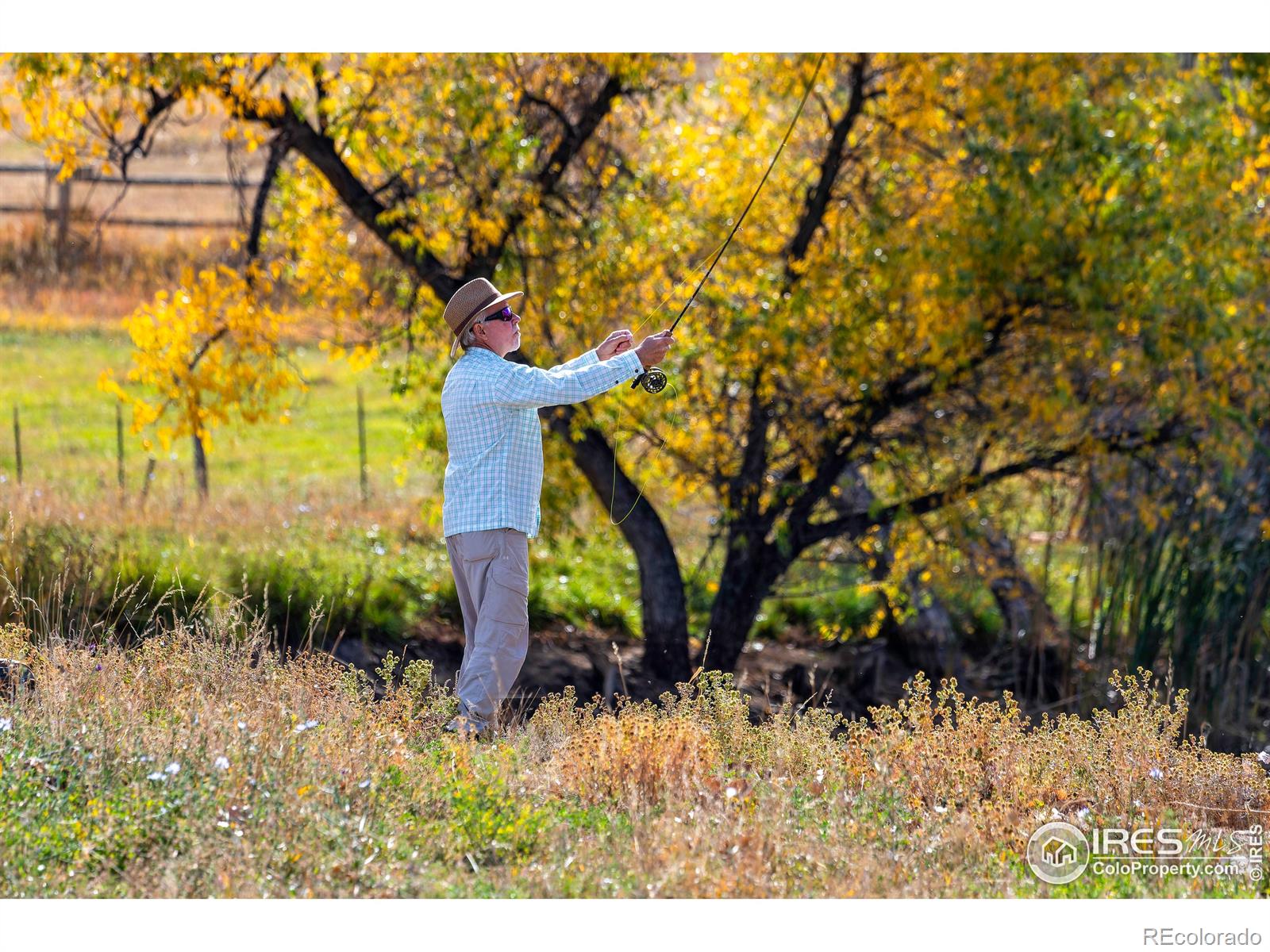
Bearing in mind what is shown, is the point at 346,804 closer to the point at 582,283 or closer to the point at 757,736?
the point at 757,736

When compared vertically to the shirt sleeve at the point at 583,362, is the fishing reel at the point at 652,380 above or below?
below

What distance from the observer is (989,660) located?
10.6 metres

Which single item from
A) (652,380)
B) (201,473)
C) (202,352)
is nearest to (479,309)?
(652,380)

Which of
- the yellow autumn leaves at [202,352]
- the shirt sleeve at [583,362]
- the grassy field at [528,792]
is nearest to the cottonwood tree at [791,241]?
the yellow autumn leaves at [202,352]

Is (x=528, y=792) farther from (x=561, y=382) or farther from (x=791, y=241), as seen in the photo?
(x=791, y=241)

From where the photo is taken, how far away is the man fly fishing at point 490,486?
496 cm

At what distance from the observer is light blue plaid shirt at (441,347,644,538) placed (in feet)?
16.0

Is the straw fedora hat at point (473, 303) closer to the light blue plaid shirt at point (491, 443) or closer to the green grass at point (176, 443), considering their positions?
the light blue plaid shirt at point (491, 443)

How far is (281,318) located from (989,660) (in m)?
5.80

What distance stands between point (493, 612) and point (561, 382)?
2.89 ft

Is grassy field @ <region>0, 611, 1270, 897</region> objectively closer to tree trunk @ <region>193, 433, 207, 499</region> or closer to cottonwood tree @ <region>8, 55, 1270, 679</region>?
cottonwood tree @ <region>8, 55, 1270, 679</region>

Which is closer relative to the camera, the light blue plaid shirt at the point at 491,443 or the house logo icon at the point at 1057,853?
the house logo icon at the point at 1057,853

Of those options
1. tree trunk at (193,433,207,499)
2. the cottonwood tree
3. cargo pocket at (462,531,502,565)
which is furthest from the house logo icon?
tree trunk at (193,433,207,499)

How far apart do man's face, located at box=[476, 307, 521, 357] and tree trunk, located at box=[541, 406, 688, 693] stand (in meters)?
3.41
